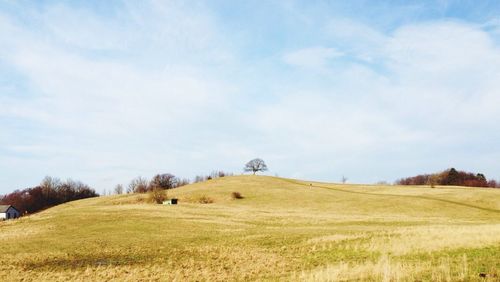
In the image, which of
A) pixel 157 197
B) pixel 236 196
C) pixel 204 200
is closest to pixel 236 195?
pixel 236 196

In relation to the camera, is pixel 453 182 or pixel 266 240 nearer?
pixel 266 240

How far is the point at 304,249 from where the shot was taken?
109ft

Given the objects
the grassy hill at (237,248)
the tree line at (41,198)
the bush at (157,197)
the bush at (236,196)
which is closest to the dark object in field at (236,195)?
the bush at (236,196)

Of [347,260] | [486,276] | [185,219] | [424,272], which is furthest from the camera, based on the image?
[185,219]

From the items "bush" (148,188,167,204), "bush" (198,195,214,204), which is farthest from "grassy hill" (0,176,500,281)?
"bush" (148,188,167,204)

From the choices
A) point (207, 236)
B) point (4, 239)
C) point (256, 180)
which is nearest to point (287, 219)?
point (207, 236)

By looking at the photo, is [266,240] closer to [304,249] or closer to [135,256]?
[304,249]

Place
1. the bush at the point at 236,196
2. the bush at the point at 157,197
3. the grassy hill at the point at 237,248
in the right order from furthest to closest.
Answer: the bush at the point at 236,196
the bush at the point at 157,197
the grassy hill at the point at 237,248

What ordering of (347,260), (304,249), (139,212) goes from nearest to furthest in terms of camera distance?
(347,260), (304,249), (139,212)

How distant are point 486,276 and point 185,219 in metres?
52.4

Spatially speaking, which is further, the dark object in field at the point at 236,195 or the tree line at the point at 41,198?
the tree line at the point at 41,198

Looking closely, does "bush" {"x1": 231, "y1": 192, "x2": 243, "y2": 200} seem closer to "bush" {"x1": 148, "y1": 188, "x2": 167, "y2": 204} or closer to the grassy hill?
"bush" {"x1": 148, "y1": 188, "x2": 167, "y2": 204}

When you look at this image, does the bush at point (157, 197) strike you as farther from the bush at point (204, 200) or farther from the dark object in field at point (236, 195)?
the dark object in field at point (236, 195)

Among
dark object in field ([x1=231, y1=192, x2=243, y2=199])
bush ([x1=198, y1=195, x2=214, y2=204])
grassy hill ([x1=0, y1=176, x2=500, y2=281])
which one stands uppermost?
dark object in field ([x1=231, y1=192, x2=243, y2=199])
